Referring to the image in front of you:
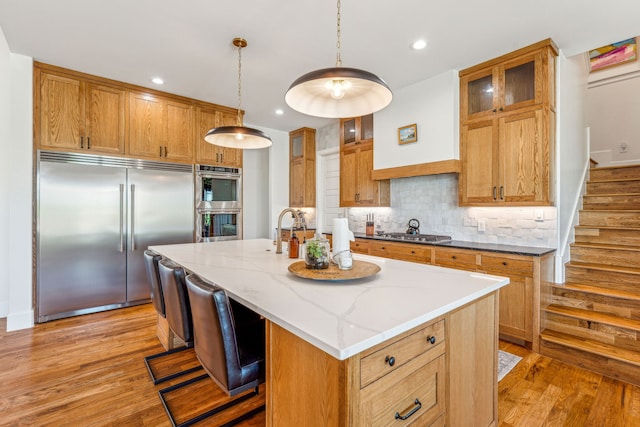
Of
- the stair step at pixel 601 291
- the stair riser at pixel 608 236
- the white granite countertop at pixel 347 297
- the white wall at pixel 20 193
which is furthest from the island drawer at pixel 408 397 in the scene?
the white wall at pixel 20 193

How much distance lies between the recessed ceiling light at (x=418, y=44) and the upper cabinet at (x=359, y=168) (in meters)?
1.46

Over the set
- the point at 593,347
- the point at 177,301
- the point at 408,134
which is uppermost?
the point at 408,134

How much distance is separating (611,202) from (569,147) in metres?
1.08

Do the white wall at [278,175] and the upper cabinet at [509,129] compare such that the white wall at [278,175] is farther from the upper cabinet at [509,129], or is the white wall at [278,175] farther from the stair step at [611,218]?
the stair step at [611,218]

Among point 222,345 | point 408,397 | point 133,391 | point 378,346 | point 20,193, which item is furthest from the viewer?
point 20,193

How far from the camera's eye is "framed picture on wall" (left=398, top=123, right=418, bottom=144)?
3.70 m

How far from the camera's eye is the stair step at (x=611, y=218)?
316 cm

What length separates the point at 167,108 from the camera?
4082 mm

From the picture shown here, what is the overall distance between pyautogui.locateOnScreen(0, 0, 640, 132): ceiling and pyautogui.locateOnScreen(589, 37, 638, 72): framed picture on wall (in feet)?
9.82

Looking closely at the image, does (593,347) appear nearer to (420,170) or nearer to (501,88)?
(420,170)

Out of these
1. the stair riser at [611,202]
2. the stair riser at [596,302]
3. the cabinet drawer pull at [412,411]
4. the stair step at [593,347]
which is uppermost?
the stair riser at [611,202]

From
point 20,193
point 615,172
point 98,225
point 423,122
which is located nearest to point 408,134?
point 423,122

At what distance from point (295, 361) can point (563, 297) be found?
2.94 m

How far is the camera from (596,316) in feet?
8.45
